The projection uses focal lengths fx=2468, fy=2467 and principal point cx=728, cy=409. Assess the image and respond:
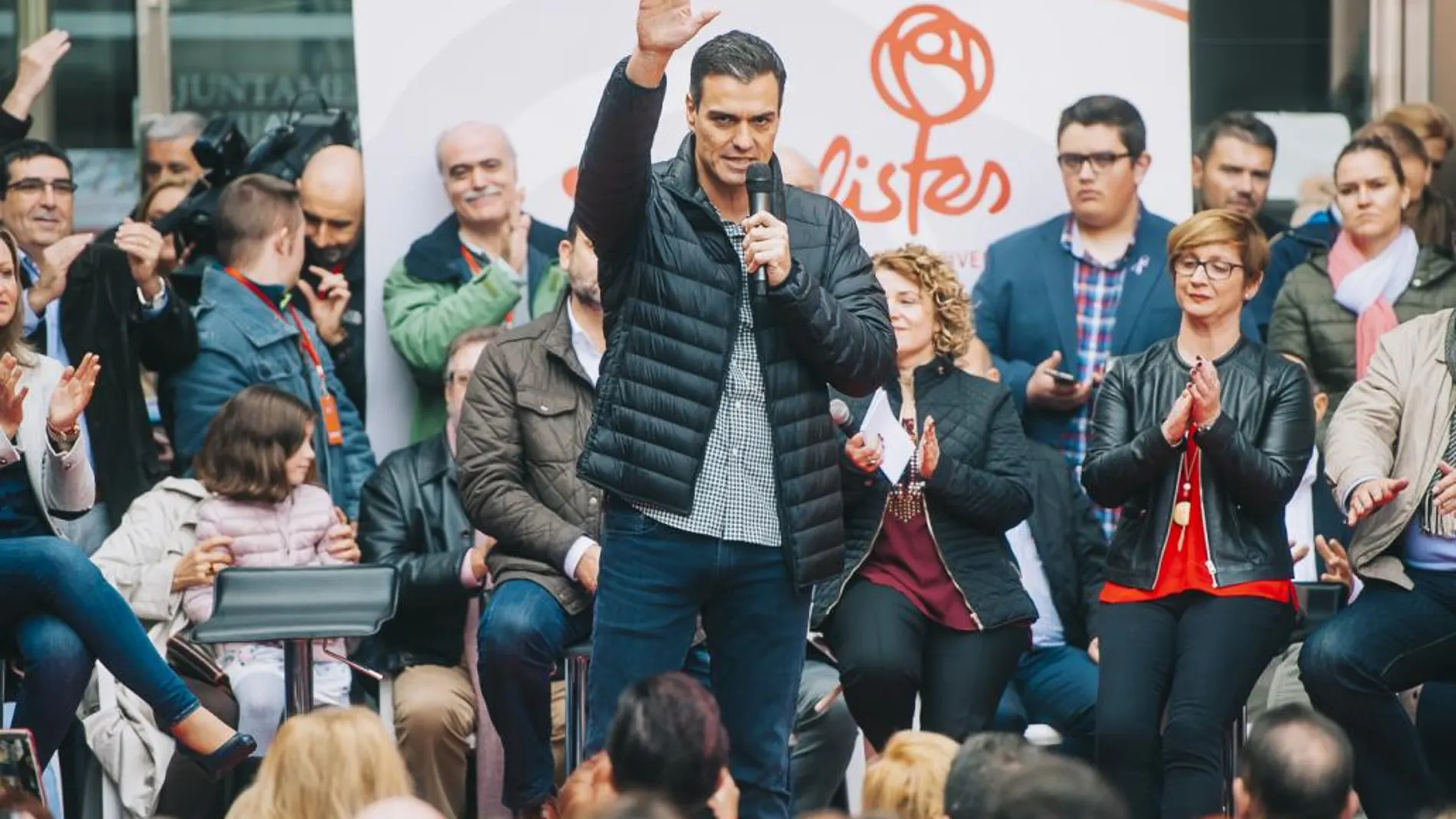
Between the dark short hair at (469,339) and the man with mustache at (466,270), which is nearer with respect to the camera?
the dark short hair at (469,339)

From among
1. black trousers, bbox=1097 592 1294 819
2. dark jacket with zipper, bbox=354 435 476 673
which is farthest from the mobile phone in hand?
dark jacket with zipper, bbox=354 435 476 673

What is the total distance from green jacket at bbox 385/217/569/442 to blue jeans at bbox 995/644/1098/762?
186cm

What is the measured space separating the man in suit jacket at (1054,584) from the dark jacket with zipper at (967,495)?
30 cm

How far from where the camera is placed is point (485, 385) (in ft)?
23.2

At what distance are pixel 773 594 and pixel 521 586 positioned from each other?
5.17 ft

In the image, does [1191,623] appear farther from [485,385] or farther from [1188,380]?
[485,385]

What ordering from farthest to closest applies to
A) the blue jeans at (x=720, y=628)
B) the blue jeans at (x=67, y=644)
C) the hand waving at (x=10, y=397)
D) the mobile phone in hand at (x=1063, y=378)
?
the mobile phone in hand at (x=1063, y=378) < the hand waving at (x=10, y=397) < the blue jeans at (x=67, y=644) < the blue jeans at (x=720, y=628)

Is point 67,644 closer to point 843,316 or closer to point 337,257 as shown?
point 337,257

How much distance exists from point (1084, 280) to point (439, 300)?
2.09 m

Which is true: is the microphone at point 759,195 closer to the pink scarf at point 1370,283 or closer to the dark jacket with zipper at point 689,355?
the dark jacket with zipper at point 689,355

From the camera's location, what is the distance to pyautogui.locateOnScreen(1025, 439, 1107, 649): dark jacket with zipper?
7520mm

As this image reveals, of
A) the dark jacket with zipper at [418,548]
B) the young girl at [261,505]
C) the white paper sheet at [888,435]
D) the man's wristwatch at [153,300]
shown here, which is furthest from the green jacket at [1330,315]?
the man's wristwatch at [153,300]

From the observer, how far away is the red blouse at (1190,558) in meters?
6.65

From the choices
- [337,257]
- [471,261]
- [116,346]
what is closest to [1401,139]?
[471,261]
